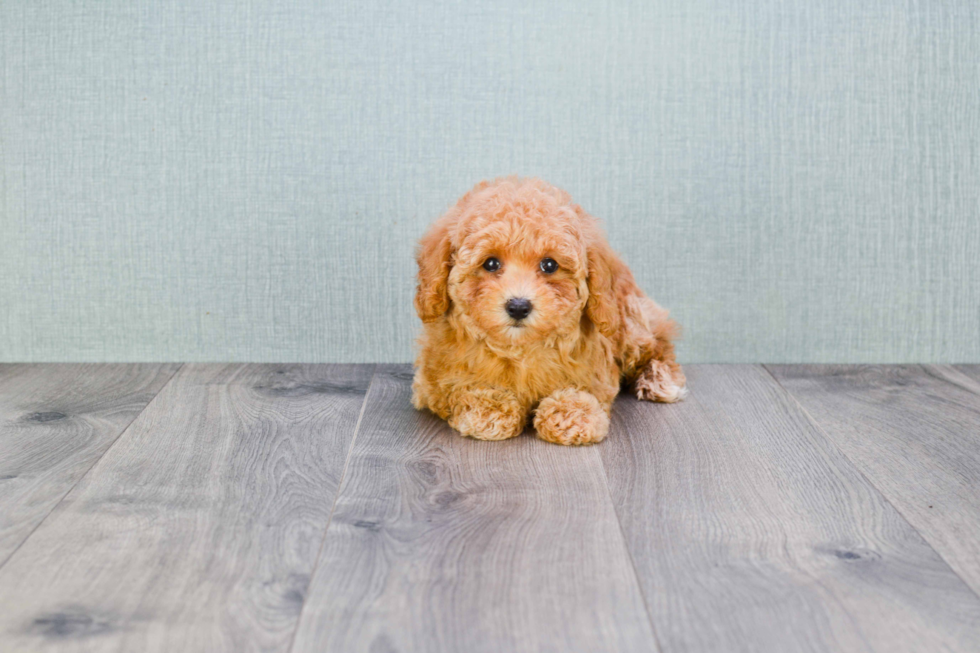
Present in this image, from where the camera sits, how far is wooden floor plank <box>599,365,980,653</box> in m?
A: 1.35

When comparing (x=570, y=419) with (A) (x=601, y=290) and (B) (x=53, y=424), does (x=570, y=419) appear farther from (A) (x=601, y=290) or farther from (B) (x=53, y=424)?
(B) (x=53, y=424)

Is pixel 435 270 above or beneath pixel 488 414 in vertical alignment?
above

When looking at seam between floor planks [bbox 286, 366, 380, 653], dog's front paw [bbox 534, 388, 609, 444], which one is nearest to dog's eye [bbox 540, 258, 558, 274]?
dog's front paw [bbox 534, 388, 609, 444]

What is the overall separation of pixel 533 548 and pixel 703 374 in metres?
1.35

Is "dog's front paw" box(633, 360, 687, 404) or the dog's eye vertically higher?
the dog's eye

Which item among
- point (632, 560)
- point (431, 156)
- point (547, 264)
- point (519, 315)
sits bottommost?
point (632, 560)

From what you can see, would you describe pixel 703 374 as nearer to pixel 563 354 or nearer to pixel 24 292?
pixel 563 354

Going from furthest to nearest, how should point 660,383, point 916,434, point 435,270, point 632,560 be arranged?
1. point 660,383
2. point 916,434
3. point 435,270
4. point 632,560

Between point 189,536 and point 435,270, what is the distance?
0.81m

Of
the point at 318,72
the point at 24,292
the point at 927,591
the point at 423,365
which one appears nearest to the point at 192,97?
the point at 318,72

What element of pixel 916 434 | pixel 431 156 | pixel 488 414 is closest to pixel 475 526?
pixel 488 414

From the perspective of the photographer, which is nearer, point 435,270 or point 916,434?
point 435,270

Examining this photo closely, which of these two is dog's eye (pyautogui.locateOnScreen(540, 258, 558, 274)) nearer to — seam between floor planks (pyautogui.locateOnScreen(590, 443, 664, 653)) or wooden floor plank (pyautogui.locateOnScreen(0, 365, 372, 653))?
seam between floor planks (pyautogui.locateOnScreen(590, 443, 664, 653))

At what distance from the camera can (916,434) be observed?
2.24m
